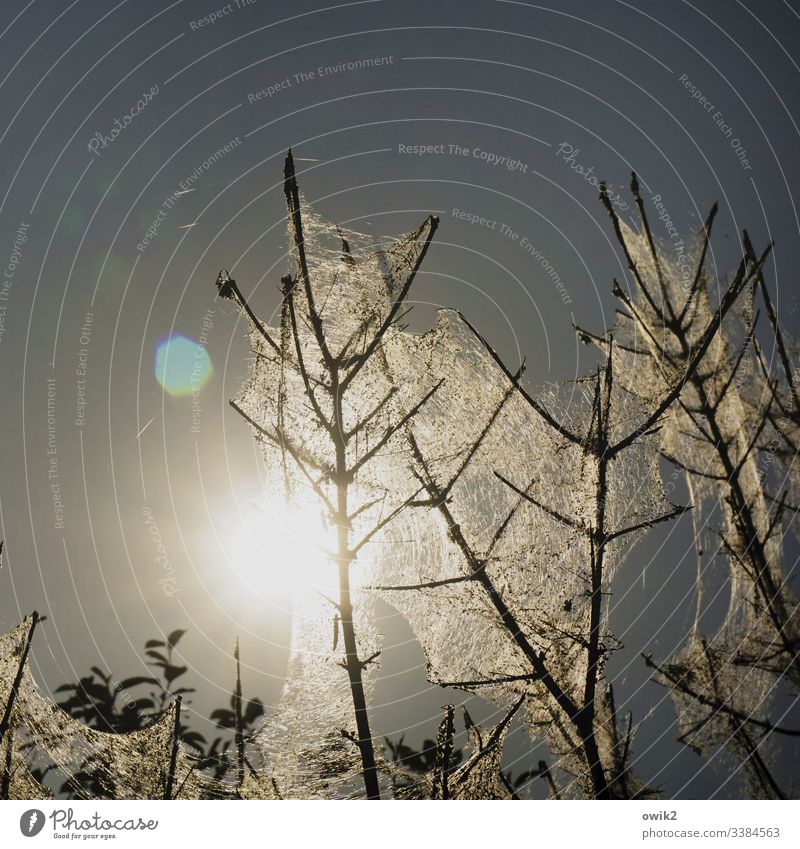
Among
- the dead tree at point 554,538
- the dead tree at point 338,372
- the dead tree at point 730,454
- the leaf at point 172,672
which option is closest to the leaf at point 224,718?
the leaf at point 172,672

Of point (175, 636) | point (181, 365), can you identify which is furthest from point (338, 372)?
point (175, 636)

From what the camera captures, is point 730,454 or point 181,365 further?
point 181,365

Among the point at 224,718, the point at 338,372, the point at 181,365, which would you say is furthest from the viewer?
the point at 181,365

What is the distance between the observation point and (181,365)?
3.29 m

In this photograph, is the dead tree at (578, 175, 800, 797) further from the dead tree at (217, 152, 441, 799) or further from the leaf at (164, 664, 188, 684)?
the leaf at (164, 664, 188, 684)

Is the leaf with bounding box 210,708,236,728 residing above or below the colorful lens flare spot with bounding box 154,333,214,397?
below

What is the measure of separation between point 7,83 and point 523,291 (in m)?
3.20

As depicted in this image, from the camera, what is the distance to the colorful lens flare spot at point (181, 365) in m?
3.23

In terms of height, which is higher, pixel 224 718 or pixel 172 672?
pixel 172 672

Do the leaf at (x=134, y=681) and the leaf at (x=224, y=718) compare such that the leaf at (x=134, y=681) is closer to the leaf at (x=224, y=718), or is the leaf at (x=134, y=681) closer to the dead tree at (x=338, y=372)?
the leaf at (x=224, y=718)

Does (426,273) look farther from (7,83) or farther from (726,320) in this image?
(7,83)

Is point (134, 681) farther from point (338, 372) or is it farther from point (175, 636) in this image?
point (338, 372)

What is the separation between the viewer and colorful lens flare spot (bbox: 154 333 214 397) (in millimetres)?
3229

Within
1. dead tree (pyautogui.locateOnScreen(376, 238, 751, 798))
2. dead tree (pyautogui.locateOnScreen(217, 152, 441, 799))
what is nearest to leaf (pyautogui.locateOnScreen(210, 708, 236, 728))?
dead tree (pyautogui.locateOnScreen(217, 152, 441, 799))
